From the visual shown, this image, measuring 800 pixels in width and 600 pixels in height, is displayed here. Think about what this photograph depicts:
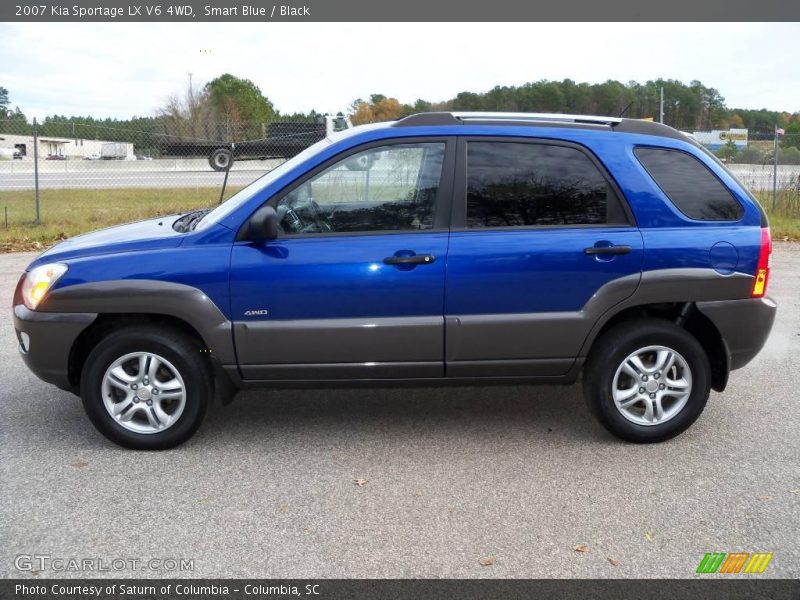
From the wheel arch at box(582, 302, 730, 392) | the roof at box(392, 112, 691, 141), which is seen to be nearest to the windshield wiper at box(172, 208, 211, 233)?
the roof at box(392, 112, 691, 141)

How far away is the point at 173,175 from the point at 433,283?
27.0 meters

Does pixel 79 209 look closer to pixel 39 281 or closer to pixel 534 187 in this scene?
pixel 39 281

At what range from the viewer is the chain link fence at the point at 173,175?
14.2m

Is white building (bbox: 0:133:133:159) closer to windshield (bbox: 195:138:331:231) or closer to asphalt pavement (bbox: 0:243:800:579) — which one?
windshield (bbox: 195:138:331:231)

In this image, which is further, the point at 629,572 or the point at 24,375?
the point at 24,375

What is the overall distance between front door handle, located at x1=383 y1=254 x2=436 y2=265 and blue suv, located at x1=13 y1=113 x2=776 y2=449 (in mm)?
11

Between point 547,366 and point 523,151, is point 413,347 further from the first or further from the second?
point 523,151

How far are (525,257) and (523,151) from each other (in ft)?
2.12

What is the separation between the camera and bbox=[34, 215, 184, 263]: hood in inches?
164

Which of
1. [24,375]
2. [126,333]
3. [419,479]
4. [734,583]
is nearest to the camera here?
[734,583]

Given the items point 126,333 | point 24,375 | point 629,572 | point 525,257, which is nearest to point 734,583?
point 629,572

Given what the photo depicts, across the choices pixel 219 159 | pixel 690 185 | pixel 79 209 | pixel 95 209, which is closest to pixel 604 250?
pixel 690 185

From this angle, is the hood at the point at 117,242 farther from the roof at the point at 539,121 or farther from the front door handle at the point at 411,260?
the roof at the point at 539,121

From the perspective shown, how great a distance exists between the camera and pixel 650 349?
4234mm
